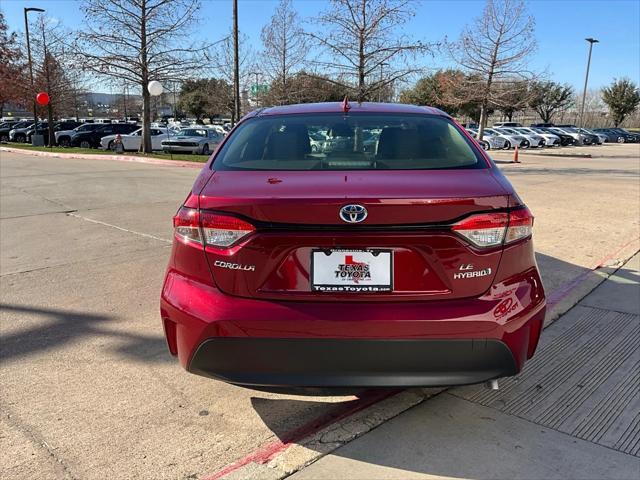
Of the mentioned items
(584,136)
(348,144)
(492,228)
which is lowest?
(492,228)

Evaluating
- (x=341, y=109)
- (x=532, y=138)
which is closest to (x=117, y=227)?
(x=341, y=109)

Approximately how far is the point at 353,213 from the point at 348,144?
1.03 m

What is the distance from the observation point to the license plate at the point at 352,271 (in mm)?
2332

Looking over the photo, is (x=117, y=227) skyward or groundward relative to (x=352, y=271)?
groundward

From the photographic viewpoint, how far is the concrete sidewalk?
2.52m

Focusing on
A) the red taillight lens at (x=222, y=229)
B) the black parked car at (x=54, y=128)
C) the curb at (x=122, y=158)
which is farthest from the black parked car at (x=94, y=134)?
the red taillight lens at (x=222, y=229)

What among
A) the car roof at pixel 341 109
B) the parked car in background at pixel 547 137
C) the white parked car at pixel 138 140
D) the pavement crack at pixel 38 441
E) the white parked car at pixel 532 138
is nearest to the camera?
the pavement crack at pixel 38 441

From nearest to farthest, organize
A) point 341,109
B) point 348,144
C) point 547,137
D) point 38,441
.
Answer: point 38,441
point 348,144
point 341,109
point 547,137

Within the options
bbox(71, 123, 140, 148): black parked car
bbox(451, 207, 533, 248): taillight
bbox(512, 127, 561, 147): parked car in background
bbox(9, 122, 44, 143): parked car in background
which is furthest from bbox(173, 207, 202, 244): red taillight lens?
bbox(512, 127, 561, 147): parked car in background

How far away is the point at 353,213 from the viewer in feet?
7.50

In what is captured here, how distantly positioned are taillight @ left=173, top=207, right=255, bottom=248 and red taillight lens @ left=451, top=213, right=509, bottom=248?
0.94m

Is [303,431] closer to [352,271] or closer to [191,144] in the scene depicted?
[352,271]

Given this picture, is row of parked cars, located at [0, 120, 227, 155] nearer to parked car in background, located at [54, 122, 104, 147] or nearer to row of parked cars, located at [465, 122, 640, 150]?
parked car in background, located at [54, 122, 104, 147]

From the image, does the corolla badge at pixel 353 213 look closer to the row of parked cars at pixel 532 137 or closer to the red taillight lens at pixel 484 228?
the red taillight lens at pixel 484 228
